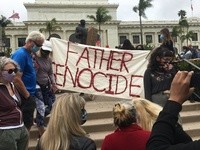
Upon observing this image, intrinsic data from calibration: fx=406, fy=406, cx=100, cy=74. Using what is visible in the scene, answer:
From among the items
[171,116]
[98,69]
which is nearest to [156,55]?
[171,116]

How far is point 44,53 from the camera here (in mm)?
6262

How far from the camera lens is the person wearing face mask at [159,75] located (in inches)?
188

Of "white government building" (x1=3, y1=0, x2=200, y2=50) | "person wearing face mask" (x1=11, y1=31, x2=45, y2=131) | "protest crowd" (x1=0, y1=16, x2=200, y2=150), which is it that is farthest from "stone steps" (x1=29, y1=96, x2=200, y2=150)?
"white government building" (x1=3, y1=0, x2=200, y2=50)

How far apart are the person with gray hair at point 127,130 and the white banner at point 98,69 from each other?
5.02 meters

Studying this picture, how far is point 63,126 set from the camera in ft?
9.43

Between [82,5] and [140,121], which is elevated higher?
[82,5]

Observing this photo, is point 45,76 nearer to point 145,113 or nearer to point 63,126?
point 145,113

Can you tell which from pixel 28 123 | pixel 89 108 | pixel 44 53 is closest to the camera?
pixel 28 123

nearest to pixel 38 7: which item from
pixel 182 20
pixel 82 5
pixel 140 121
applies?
pixel 82 5

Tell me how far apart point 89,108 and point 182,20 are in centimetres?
7187

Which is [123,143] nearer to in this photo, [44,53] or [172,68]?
[172,68]

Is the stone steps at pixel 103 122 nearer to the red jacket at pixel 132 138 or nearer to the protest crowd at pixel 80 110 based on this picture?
the protest crowd at pixel 80 110

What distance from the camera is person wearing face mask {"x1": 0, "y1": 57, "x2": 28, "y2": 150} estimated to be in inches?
153

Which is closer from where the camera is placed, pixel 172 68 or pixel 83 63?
pixel 172 68
